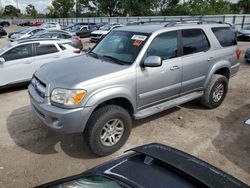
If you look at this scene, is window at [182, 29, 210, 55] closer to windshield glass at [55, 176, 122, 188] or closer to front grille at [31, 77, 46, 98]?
front grille at [31, 77, 46, 98]

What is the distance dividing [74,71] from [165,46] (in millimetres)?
1678

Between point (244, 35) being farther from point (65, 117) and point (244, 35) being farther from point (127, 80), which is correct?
point (65, 117)

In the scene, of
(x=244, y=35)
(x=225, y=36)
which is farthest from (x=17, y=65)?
(x=244, y=35)

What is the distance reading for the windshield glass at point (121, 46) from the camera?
4.19 m

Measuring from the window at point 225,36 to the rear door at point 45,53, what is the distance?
4935mm

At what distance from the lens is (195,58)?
488cm

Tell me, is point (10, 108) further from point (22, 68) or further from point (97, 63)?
point (97, 63)

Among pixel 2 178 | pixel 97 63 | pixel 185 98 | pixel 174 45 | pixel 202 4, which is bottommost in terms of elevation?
pixel 2 178

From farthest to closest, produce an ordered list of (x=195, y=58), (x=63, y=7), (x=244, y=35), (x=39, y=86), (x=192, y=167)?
(x=63, y=7) < (x=244, y=35) < (x=195, y=58) < (x=39, y=86) < (x=192, y=167)

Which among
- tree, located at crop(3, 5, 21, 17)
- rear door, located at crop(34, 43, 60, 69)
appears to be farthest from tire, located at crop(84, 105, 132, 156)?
tree, located at crop(3, 5, 21, 17)

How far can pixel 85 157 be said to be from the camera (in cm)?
387

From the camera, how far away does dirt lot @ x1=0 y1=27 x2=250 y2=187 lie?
359 cm

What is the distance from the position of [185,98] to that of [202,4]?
54725mm

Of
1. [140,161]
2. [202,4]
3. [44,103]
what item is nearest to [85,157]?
[44,103]
